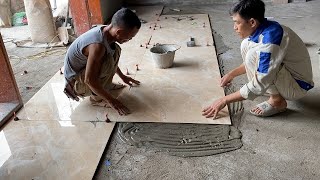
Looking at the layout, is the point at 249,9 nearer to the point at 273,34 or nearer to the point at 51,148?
the point at 273,34

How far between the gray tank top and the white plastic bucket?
72 centimetres

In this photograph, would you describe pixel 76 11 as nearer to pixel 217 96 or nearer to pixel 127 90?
pixel 127 90

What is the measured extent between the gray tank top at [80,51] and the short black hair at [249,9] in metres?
0.90

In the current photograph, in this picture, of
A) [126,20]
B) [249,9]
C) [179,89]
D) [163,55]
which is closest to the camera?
[249,9]

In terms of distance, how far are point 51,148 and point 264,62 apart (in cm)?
146

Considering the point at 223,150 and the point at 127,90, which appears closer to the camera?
the point at 223,150

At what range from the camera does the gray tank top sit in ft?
6.79

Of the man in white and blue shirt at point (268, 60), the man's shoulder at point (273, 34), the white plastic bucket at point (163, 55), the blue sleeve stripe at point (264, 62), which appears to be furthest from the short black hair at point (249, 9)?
the white plastic bucket at point (163, 55)

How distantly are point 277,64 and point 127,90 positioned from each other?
4.06 feet

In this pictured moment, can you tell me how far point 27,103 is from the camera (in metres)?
2.48

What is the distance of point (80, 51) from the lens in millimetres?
2133

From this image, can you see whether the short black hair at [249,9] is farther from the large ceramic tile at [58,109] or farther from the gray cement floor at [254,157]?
the large ceramic tile at [58,109]

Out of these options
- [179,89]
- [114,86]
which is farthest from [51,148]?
[179,89]

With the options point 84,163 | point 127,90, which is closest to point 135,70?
point 127,90
